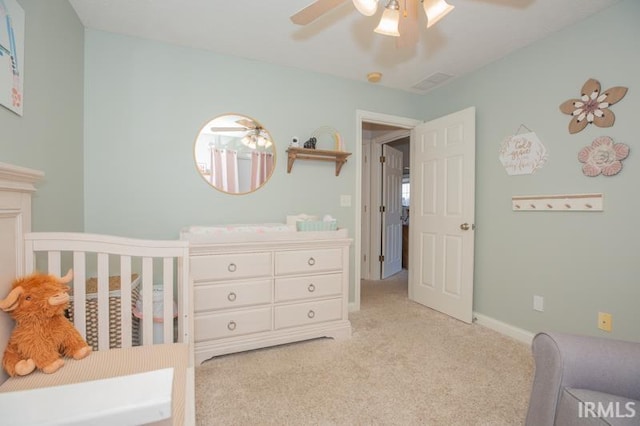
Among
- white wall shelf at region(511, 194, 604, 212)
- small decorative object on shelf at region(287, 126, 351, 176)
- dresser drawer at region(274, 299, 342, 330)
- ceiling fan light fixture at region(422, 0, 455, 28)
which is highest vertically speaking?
ceiling fan light fixture at region(422, 0, 455, 28)

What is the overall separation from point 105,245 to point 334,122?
7.32 ft

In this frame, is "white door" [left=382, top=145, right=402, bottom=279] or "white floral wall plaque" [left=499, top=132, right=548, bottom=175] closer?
"white floral wall plaque" [left=499, top=132, right=548, bottom=175]

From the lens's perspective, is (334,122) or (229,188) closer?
(229,188)

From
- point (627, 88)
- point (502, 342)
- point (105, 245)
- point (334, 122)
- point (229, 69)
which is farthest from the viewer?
point (334, 122)

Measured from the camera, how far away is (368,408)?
1552 mm

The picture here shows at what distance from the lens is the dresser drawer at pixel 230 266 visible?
6.36 feet

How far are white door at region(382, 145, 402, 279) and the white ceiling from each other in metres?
1.78

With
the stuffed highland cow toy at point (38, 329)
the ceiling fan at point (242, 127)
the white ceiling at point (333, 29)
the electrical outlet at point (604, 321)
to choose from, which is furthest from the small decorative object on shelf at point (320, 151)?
the electrical outlet at point (604, 321)

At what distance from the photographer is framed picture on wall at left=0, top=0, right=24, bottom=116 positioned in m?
1.22

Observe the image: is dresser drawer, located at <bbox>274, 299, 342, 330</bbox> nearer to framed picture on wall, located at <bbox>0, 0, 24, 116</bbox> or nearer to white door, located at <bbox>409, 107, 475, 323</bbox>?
white door, located at <bbox>409, 107, 475, 323</bbox>

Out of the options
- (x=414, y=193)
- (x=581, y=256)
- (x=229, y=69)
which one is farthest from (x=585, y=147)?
(x=229, y=69)

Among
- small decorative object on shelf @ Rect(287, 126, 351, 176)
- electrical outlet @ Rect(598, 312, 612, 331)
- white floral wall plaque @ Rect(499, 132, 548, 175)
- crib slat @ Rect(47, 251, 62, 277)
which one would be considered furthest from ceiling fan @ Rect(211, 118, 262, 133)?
electrical outlet @ Rect(598, 312, 612, 331)

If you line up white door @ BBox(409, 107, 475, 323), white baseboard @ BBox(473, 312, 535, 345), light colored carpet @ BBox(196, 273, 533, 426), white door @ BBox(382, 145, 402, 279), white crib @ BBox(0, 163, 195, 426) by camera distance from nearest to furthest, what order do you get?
1. white crib @ BBox(0, 163, 195, 426)
2. light colored carpet @ BBox(196, 273, 533, 426)
3. white baseboard @ BBox(473, 312, 535, 345)
4. white door @ BBox(409, 107, 475, 323)
5. white door @ BBox(382, 145, 402, 279)

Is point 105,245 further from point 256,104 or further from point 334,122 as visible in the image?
point 334,122
